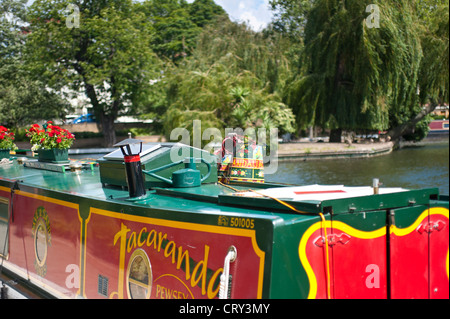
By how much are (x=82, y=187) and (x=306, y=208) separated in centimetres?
298

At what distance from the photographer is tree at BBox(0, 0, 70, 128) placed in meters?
28.5

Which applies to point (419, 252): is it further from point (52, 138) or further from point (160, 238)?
point (52, 138)

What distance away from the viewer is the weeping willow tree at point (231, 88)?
2503 centimetres

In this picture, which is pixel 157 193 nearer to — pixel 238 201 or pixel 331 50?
pixel 238 201

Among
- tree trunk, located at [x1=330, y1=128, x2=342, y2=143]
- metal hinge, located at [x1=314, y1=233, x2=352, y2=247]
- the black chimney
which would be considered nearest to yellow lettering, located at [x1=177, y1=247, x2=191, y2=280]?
the black chimney

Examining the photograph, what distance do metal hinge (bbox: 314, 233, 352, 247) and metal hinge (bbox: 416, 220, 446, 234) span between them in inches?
24.6

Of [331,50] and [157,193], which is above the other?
[331,50]

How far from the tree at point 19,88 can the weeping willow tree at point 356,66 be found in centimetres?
1564

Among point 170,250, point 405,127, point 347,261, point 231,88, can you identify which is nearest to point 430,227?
point 347,261

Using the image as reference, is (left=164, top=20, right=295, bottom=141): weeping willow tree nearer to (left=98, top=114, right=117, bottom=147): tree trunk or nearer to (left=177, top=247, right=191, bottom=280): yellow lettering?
(left=98, top=114, right=117, bottom=147): tree trunk

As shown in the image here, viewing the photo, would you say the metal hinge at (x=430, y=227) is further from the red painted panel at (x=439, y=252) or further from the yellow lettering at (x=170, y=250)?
the yellow lettering at (x=170, y=250)

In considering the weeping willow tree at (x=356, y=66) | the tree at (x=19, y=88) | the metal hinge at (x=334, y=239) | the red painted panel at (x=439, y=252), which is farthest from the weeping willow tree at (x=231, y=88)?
the metal hinge at (x=334, y=239)

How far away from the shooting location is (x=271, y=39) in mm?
32812

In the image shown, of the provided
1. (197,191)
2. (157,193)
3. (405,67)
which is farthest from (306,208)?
(405,67)
